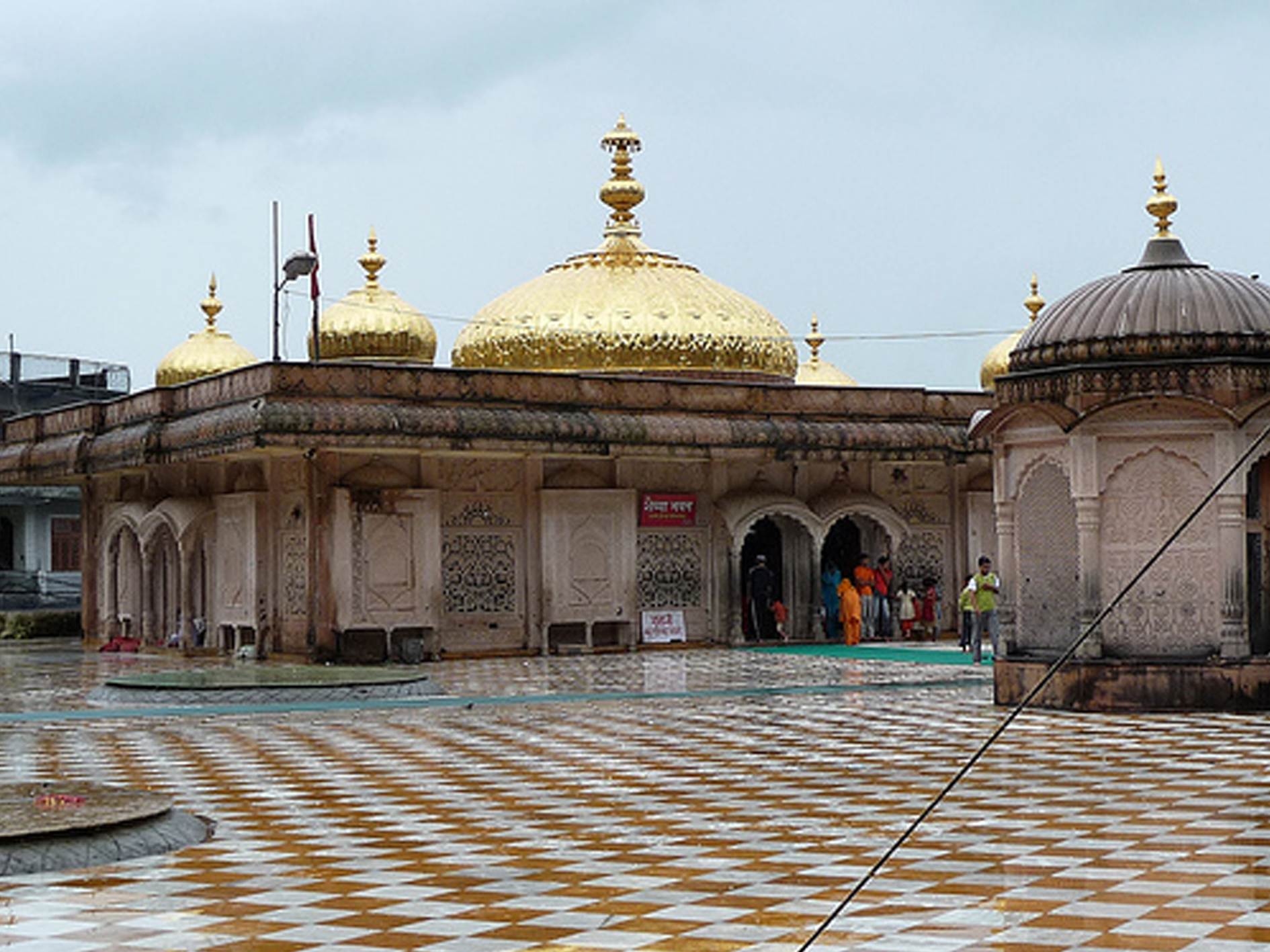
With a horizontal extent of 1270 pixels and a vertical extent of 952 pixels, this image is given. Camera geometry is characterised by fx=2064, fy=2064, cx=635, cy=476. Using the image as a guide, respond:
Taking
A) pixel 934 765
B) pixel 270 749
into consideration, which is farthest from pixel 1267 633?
pixel 270 749

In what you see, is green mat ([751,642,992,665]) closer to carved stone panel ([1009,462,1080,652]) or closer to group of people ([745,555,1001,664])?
group of people ([745,555,1001,664])

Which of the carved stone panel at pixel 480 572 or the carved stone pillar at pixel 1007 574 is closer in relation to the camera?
the carved stone pillar at pixel 1007 574

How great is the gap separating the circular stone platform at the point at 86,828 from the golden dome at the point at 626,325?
19.9 metres

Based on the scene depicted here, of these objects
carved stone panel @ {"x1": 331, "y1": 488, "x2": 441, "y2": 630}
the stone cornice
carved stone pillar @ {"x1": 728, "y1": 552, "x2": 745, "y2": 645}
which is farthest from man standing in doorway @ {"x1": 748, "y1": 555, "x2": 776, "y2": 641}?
carved stone panel @ {"x1": 331, "y1": 488, "x2": 441, "y2": 630}

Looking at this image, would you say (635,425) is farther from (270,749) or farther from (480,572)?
(270,749)

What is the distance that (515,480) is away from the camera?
25.4m

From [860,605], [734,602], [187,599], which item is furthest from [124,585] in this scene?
[860,605]

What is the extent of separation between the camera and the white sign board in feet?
86.7

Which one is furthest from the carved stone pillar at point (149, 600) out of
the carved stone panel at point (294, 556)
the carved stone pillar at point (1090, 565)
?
the carved stone pillar at point (1090, 565)

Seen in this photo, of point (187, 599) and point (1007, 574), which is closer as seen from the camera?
point (1007, 574)

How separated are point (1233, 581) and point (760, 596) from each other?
495 inches

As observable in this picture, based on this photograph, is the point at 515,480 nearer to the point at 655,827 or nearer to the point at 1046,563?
the point at 1046,563

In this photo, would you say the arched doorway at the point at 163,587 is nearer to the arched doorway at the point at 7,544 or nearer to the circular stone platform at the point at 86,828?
the circular stone platform at the point at 86,828

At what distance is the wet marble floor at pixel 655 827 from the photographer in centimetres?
749
